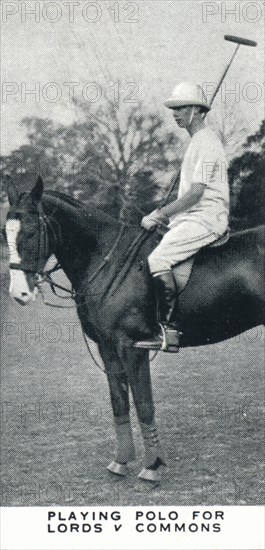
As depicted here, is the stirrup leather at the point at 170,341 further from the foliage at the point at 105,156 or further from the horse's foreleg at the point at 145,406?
the foliage at the point at 105,156

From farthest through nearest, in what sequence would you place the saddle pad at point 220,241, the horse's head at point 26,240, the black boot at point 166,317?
1. the saddle pad at point 220,241
2. the black boot at point 166,317
3. the horse's head at point 26,240

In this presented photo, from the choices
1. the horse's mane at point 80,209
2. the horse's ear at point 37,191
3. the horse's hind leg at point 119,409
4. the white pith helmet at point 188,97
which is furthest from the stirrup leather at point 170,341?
the white pith helmet at point 188,97

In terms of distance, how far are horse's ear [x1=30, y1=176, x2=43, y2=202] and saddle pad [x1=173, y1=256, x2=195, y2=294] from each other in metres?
0.96

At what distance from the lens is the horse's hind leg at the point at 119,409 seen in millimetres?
4562

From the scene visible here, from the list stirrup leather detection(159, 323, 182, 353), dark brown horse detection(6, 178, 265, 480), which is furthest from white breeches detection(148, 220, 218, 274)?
stirrup leather detection(159, 323, 182, 353)

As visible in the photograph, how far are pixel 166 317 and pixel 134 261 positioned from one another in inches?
17.1

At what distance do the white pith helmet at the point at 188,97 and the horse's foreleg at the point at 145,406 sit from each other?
160cm

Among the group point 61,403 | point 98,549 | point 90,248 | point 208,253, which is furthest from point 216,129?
point 98,549

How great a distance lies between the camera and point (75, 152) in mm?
4898

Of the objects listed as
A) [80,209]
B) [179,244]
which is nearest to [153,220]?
[179,244]

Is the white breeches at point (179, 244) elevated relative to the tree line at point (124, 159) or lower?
lower

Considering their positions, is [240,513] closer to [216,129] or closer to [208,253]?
[208,253]

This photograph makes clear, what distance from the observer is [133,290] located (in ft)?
14.7

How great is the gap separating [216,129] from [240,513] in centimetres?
257
